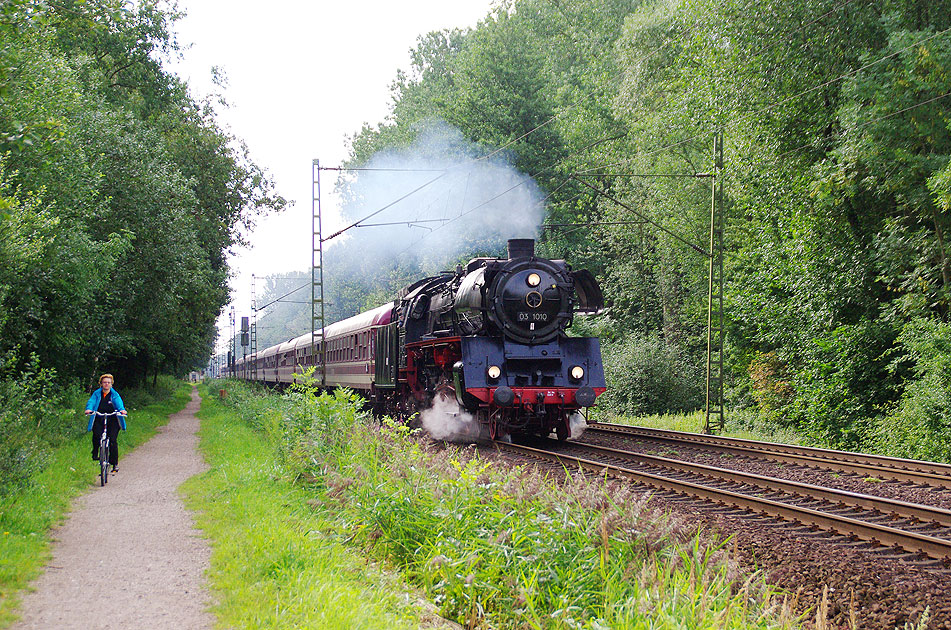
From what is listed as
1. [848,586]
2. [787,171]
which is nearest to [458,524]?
[848,586]

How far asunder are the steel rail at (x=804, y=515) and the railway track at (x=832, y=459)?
3229 mm

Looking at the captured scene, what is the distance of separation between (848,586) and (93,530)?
7109 mm

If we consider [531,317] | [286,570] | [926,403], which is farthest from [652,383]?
[286,570]

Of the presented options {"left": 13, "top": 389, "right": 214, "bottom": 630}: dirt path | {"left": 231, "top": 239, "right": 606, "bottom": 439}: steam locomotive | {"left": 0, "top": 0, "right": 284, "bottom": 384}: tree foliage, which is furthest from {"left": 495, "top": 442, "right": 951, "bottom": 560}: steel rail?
{"left": 0, "top": 0, "right": 284, "bottom": 384}: tree foliage

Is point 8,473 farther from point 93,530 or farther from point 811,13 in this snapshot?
point 811,13

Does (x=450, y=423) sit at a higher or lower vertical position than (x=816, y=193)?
lower

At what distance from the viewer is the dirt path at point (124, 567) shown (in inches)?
208

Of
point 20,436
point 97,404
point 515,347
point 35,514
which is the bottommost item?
point 35,514

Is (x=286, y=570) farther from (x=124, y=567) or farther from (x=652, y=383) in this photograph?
(x=652, y=383)

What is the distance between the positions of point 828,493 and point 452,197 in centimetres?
2950

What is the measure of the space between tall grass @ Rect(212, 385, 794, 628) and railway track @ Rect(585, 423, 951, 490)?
5.72 m

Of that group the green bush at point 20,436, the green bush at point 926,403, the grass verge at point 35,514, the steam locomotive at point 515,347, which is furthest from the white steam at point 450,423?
the green bush at point 926,403

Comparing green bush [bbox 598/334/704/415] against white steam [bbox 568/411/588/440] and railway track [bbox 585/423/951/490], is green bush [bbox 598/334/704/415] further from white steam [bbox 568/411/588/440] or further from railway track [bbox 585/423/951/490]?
white steam [bbox 568/411/588/440]

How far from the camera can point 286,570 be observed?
19.8ft
